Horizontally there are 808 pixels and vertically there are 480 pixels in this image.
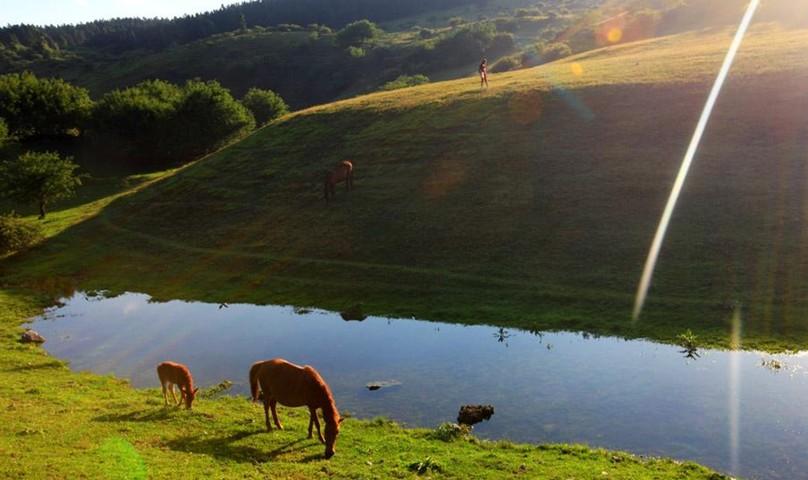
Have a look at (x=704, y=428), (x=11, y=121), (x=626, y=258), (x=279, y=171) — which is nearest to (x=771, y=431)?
(x=704, y=428)

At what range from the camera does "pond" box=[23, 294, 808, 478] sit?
21.0 metres

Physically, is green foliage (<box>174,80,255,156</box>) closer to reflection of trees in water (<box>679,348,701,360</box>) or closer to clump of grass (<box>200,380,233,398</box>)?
clump of grass (<box>200,380,233,398</box>)

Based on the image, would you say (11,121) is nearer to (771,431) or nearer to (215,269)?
(215,269)

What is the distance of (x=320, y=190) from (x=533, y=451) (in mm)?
41358

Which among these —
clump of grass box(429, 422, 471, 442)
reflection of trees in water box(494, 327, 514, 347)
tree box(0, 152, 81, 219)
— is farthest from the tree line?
clump of grass box(429, 422, 471, 442)

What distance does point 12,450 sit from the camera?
16.8m

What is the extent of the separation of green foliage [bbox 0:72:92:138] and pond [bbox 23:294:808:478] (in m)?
73.8

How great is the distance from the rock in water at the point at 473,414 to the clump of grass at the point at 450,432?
642 millimetres

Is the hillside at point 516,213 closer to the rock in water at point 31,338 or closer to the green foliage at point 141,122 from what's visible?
the rock in water at point 31,338

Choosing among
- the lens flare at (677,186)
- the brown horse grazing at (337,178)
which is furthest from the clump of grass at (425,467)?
the brown horse grazing at (337,178)

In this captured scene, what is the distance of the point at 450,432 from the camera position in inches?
829

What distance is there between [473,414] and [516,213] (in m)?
25.4

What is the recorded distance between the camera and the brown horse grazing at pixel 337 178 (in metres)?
55.2

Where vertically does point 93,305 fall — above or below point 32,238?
below
